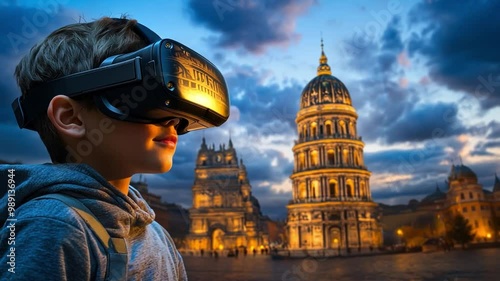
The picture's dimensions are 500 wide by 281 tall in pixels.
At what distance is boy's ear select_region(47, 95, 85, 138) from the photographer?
44.7 inches

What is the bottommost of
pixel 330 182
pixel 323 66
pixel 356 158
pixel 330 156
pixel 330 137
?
pixel 330 182

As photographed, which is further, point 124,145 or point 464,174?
point 464,174

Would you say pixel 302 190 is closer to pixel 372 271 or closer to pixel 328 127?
pixel 328 127

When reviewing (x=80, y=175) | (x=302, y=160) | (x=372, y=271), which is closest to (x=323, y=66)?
(x=302, y=160)

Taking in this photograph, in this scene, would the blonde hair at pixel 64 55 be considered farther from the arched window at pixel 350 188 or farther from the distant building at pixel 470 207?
the distant building at pixel 470 207

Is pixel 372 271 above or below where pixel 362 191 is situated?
below

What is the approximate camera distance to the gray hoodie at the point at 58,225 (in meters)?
0.86

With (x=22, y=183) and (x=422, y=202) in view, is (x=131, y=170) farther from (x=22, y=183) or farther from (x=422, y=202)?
(x=422, y=202)

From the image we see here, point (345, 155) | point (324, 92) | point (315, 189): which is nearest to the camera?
point (315, 189)

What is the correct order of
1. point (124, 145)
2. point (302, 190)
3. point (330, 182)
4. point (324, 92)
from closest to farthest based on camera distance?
point (124, 145)
point (330, 182)
point (302, 190)
point (324, 92)

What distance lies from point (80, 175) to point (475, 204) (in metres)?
67.4

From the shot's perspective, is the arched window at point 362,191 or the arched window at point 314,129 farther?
the arched window at point 314,129

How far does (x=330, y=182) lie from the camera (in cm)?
4544

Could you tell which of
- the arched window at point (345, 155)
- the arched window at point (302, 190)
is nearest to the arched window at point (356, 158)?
the arched window at point (345, 155)
